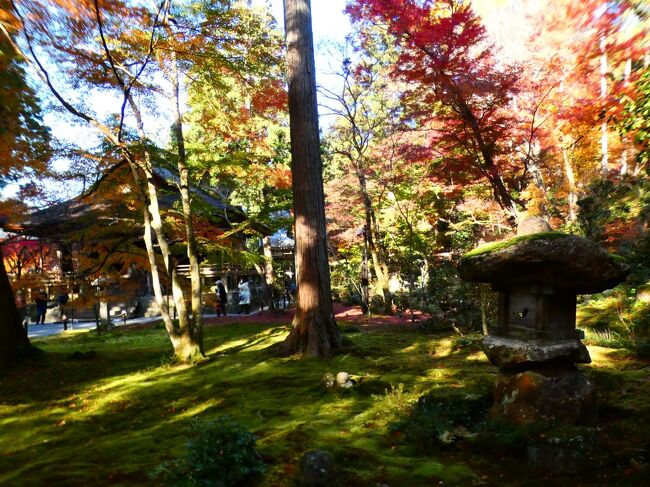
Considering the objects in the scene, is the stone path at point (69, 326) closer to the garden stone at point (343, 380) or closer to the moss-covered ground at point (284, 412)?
the moss-covered ground at point (284, 412)

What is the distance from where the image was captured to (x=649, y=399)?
4.31m

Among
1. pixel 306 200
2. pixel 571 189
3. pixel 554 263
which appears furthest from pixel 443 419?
pixel 571 189

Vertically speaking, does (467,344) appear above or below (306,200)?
below

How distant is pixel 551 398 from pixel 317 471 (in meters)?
2.04

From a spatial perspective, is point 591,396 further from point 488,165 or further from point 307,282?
point 488,165

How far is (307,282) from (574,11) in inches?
209

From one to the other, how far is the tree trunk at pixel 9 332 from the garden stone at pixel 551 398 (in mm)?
8487

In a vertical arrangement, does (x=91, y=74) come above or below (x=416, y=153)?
above

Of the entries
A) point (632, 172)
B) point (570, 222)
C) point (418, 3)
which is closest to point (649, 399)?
point (418, 3)

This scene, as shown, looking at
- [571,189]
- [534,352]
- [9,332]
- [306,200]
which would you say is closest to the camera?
[534,352]

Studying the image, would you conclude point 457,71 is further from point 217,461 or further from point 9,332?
point 9,332

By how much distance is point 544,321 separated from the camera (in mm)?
3889

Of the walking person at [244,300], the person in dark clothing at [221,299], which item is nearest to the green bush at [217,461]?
the person in dark clothing at [221,299]

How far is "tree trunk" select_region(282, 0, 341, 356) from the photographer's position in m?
7.70
